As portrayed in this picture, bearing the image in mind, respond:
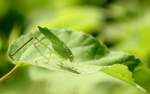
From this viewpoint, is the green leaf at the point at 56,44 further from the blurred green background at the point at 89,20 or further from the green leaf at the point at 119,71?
the blurred green background at the point at 89,20

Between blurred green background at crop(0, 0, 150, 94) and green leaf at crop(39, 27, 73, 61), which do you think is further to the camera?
blurred green background at crop(0, 0, 150, 94)

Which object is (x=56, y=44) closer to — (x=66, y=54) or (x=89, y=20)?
(x=66, y=54)

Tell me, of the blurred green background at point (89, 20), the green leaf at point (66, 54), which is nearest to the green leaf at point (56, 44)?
Result: the green leaf at point (66, 54)

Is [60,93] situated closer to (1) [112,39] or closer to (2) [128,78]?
(1) [112,39]

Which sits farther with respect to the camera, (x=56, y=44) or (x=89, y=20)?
(x=89, y=20)

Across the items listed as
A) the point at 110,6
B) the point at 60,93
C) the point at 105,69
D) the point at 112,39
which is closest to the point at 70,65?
the point at 105,69

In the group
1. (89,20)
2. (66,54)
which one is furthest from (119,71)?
(89,20)

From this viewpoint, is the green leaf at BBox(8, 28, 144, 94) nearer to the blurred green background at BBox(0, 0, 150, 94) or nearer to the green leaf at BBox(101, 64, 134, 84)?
the green leaf at BBox(101, 64, 134, 84)

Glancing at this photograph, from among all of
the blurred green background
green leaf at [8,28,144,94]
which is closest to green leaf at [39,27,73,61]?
green leaf at [8,28,144,94]
